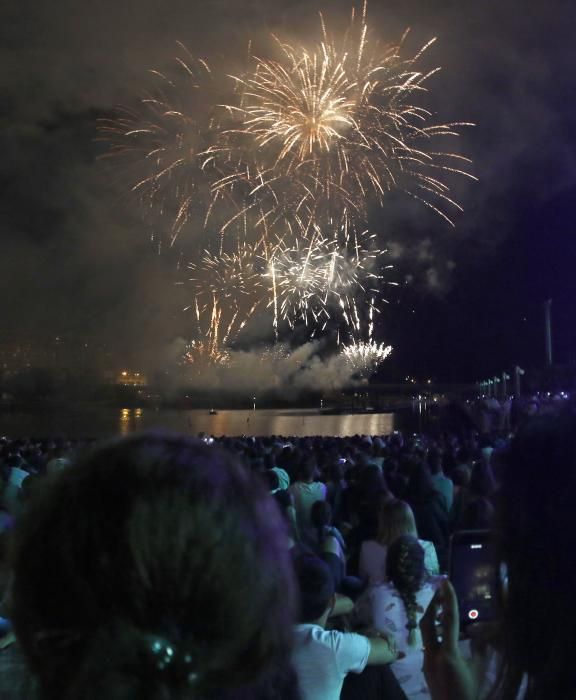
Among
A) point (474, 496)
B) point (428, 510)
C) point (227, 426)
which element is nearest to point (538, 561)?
point (474, 496)

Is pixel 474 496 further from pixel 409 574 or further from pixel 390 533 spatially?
pixel 409 574

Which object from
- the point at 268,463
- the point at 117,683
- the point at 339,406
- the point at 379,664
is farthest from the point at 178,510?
the point at 339,406

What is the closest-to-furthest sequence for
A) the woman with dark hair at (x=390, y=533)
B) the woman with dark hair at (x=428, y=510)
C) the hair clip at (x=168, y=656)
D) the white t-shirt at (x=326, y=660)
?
the hair clip at (x=168, y=656), the white t-shirt at (x=326, y=660), the woman with dark hair at (x=390, y=533), the woman with dark hair at (x=428, y=510)

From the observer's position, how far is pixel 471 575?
2.43 meters

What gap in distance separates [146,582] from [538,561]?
707 mm

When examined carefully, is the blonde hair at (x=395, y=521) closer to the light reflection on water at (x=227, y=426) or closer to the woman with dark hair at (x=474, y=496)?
the woman with dark hair at (x=474, y=496)

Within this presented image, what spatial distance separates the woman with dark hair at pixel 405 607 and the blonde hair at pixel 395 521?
3.80 feet

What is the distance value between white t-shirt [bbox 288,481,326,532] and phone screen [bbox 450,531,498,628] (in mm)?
4421

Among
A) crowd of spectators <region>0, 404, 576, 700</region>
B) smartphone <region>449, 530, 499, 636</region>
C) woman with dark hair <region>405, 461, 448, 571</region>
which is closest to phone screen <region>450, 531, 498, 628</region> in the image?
smartphone <region>449, 530, 499, 636</region>

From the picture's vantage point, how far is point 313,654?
7.73ft

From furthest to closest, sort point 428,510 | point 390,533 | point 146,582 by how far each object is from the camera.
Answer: point 428,510, point 390,533, point 146,582

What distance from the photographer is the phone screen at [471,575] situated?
220 cm

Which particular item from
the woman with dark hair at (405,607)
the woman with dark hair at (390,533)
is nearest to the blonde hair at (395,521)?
the woman with dark hair at (390,533)

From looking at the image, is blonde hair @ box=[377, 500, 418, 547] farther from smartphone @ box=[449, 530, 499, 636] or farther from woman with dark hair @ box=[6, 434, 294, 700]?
woman with dark hair @ box=[6, 434, 294, 700]
